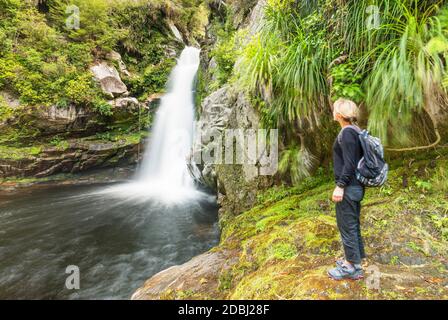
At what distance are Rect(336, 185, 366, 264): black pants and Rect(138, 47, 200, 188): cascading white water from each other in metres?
9.01

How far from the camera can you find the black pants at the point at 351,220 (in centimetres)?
196

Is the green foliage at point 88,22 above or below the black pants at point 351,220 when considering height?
above

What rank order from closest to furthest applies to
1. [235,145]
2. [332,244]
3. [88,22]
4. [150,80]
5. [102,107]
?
[332,244] → [235,145] → [102,107] → [88,22] → [150,80]

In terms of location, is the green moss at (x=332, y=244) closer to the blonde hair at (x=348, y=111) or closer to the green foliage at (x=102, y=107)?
the blonde hair at (x=348, y=111)

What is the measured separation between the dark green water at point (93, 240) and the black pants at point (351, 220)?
3.62 metres

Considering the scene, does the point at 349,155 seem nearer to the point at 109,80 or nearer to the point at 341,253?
the point at 341,253

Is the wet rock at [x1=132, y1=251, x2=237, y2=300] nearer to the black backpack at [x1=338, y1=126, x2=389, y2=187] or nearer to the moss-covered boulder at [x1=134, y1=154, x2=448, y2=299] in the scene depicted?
the moss-covered boulder at [x1=134, y1=154, x2=448, y2=299]

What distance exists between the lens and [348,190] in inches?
78.0

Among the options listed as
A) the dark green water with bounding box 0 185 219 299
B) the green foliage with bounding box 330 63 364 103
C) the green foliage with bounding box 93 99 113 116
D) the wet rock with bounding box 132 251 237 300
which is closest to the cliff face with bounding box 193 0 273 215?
the dark green water with bounding box 0 185 219 299

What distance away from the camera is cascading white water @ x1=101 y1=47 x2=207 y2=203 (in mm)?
10250

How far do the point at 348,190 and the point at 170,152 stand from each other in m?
11.0

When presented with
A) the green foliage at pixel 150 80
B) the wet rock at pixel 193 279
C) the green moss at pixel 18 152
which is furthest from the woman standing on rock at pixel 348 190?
the green foliage at pixel 150 80

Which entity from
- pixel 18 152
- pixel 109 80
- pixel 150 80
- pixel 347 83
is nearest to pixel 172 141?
pixel 109 80

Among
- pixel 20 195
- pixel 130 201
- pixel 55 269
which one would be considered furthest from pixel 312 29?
pixel 20 195
